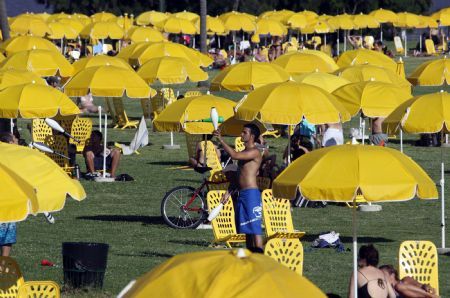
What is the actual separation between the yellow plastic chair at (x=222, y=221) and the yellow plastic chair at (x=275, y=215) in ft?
1.44

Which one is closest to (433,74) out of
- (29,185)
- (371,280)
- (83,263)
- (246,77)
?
(246,77)

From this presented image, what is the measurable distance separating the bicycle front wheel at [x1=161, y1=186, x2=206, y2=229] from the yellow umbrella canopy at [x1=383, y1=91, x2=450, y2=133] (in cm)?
333

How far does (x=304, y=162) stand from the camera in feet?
44.7

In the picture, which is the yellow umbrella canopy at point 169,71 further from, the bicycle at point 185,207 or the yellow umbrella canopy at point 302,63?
the bicycle at point 185,207

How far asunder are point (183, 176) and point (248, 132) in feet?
32.5

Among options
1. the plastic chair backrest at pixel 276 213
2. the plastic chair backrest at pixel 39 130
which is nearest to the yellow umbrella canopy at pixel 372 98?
the plastic chair backrest at pixel 276 213

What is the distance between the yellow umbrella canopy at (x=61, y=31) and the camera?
177 feet

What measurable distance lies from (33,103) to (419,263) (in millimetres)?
10675

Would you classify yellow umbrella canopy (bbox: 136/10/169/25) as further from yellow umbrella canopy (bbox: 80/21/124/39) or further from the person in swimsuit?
the person in swimsuit

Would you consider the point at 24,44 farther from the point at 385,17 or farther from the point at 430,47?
the point at 385,17

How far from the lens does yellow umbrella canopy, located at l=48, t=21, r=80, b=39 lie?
54.1m

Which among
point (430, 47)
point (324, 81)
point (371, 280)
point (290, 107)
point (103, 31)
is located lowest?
point (430, 47)

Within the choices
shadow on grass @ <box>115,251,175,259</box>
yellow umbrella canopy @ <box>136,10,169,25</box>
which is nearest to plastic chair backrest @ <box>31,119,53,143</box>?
shadow on grass @ <box>115,251,175,259</box>

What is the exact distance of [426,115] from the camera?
59.0 feet
